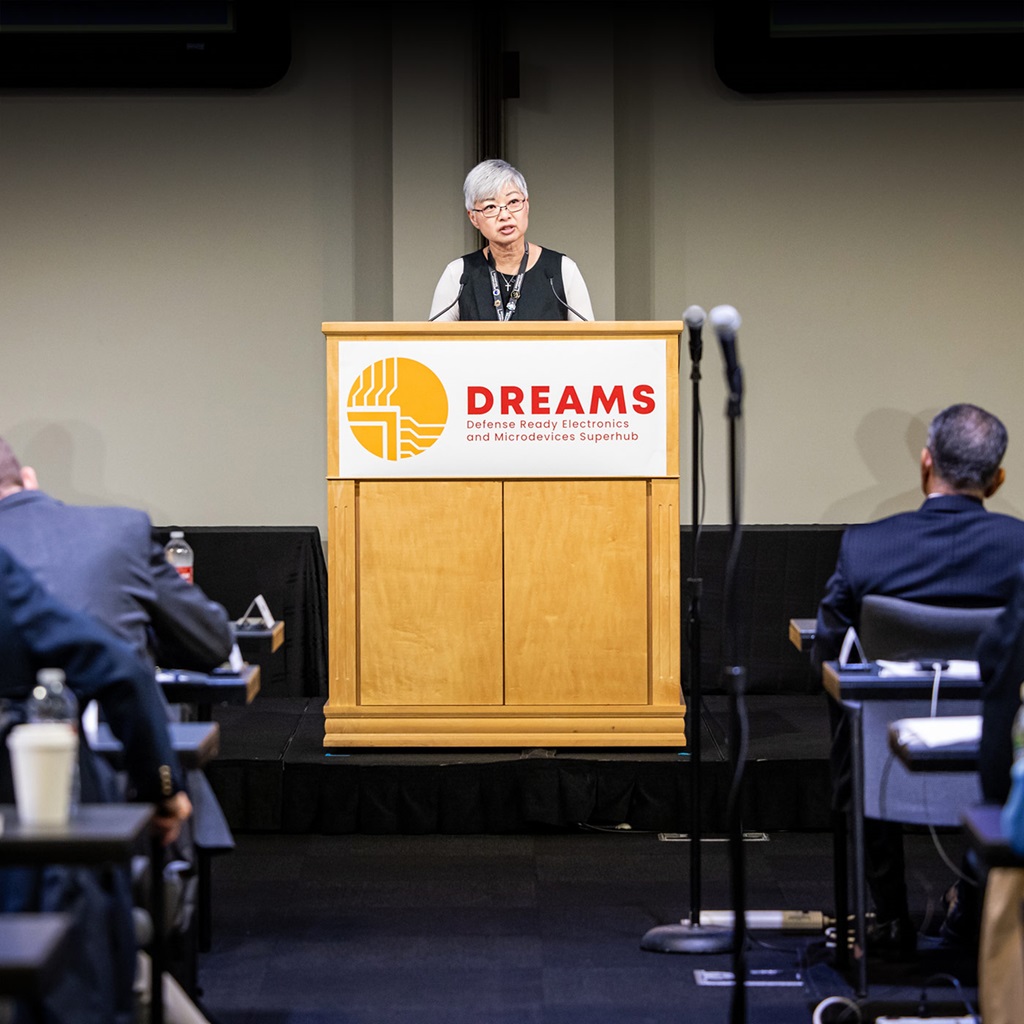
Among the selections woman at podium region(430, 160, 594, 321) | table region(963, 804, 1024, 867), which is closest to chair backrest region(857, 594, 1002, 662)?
table region(963, 804, 1024, 867)

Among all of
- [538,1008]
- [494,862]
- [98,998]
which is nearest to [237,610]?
[494,862]

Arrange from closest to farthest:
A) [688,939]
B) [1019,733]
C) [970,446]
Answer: [1019,733] < [970,446] < [688,939]

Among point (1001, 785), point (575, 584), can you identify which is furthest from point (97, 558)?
point (575, 584)

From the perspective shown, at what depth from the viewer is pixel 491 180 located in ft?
15.8

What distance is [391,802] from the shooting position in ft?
15.4

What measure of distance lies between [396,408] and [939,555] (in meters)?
1.84

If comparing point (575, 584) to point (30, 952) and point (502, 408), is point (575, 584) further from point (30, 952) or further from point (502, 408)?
point (30, 952)

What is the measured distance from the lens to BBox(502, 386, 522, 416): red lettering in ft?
14.6

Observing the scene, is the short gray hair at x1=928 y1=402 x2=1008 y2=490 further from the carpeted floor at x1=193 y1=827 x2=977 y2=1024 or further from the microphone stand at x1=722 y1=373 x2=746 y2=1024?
the carpeted floor at x1=193 y1=827 x2=977 y2=1024

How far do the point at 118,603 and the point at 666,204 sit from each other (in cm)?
407

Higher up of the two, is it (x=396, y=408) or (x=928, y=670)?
(x=396, y=408)

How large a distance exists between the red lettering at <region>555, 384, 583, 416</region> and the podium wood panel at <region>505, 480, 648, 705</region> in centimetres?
23

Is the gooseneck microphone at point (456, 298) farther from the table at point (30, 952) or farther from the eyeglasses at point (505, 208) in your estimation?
the table at point (30, 952)

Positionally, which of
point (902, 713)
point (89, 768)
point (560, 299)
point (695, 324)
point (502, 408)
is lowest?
point (902, 713)
